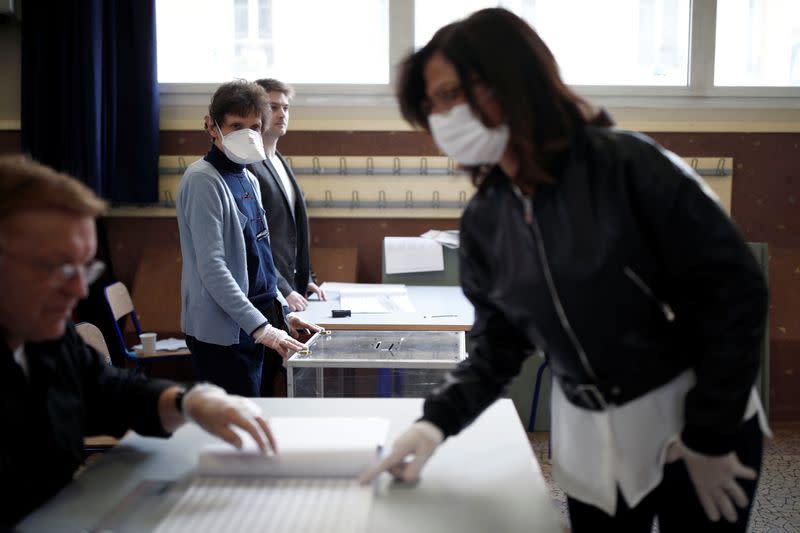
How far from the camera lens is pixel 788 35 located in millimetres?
4035

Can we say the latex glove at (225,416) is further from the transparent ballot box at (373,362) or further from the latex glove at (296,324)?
the latex glove at (296,324)

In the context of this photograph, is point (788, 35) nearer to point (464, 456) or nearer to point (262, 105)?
point (262, 105)

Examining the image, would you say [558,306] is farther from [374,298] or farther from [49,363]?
[374,298]

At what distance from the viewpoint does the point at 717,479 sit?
3.32 ft

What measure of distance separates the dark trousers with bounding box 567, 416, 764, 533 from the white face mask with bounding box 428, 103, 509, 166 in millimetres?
542

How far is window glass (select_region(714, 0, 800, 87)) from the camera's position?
4.01m

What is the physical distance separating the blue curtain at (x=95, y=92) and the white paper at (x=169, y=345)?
778mm

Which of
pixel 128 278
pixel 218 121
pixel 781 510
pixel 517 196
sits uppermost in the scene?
pixel 218 121

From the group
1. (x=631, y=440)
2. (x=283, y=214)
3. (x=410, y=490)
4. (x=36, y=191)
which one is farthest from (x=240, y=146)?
(x=631, y=440)

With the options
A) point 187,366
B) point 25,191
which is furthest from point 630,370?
point 187,366

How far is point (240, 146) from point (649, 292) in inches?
68.0

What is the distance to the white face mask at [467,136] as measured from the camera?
3.60 ft

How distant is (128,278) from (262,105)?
1990mm

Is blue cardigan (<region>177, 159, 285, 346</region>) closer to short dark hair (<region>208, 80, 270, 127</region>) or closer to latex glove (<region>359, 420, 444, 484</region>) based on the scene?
short dark hair (<region>208, 80, 270, 127</region>)
